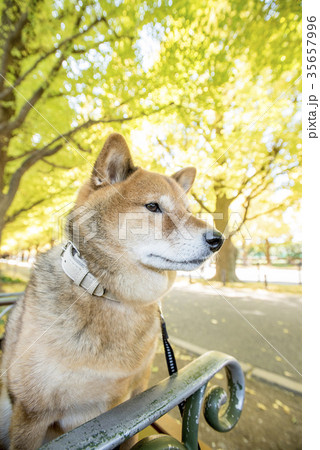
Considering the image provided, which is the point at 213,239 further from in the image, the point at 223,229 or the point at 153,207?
the point at 223,229

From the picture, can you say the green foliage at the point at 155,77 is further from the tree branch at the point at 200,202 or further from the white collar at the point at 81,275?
the white collar at the point at 81,275

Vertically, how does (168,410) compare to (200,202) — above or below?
below

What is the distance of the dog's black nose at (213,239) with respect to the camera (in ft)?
4.16

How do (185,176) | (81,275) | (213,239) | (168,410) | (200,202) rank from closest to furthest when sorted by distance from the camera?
(168,410) → (81,275) → (213,239) → (185,176) → (200,202)

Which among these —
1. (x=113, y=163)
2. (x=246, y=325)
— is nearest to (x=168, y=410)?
(x=113, y=163)

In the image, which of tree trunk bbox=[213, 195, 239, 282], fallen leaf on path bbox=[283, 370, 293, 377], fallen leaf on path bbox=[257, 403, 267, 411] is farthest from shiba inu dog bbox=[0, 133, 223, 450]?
fallen leaf on path bbox=[283, 370, 293, 377]

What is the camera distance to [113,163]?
1.43 metres

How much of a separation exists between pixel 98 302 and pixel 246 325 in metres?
4.89

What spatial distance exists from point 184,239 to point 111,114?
2.46m

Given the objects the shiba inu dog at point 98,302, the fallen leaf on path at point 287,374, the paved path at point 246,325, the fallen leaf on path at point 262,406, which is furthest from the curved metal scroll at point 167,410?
the fallen leaf on path at point 287,374

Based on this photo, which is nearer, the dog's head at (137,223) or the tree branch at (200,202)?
the dog's head at (137,223)

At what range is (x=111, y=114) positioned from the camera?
3.02m

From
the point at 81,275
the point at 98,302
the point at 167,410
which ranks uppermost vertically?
the point at 81,275

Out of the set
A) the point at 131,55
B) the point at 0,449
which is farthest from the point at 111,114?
the point at 0,449
